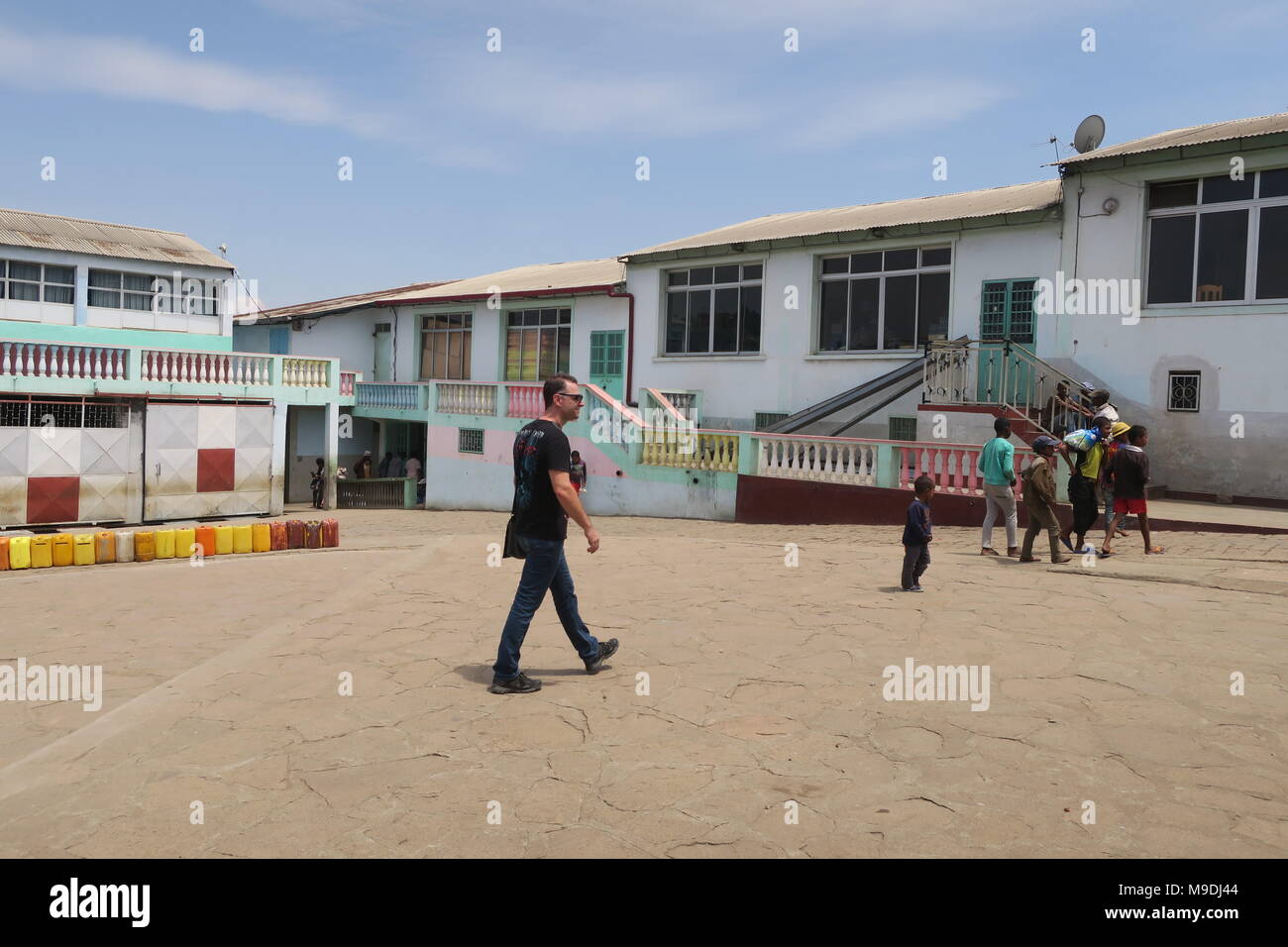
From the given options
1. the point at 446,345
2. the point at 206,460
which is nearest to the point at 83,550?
the point at 206,460

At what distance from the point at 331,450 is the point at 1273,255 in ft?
78.8

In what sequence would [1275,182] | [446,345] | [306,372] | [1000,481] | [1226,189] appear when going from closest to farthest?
[1000,481]
[1275,182]
[1226,189]
[306,372]
[446,345]

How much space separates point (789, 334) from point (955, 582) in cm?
1338

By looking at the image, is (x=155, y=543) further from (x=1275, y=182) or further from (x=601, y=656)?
(x=1275, y=182)

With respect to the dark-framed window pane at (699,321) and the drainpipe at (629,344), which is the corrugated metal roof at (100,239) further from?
the dark-framed window pane at (699,321)

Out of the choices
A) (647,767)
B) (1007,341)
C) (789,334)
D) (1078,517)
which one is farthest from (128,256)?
(647,767)

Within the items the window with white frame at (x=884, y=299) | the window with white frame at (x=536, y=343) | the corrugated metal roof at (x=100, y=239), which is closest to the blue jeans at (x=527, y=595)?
the window with white frame at (x=884, y=299)

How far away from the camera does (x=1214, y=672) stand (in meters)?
6.33

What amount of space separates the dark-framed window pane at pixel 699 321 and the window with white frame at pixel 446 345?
368 inches

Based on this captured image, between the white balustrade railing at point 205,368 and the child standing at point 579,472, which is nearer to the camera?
the child standing at point 579,472

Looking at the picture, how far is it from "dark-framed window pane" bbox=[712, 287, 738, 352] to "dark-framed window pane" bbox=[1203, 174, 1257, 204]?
33.9 ft

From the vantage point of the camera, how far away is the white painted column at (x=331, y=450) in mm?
29156

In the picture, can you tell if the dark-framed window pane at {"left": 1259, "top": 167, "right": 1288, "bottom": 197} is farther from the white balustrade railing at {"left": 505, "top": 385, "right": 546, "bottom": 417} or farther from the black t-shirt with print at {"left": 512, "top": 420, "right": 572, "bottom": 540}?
the white balustrade railing at {"left": 505, "top": 385, "right": 546, "bottom": 417}

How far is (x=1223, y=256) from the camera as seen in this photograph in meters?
16.0
